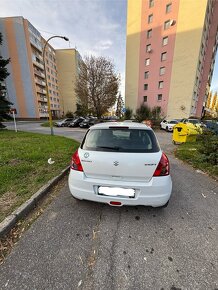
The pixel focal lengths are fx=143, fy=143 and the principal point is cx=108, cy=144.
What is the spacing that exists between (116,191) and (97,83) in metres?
23.5

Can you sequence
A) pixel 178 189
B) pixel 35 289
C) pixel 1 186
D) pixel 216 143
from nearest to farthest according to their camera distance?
pixel 35 289, pixel 1 186, pixel 178 189, pixel 216 143

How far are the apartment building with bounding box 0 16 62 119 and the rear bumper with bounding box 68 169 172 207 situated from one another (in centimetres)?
4538

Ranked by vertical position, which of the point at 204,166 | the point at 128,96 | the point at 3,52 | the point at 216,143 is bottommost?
the point at 204,166

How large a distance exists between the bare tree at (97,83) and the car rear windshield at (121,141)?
22.6 meters

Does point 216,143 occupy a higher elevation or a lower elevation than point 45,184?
higher

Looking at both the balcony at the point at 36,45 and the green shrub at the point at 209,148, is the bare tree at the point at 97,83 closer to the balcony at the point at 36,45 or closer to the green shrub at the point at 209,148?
the green shrub at the point at 209,148

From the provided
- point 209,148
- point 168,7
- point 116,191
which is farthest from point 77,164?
point 168,7

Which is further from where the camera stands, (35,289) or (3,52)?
(3,52)

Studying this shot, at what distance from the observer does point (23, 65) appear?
38969mm

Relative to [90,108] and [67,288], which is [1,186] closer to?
[67,288]

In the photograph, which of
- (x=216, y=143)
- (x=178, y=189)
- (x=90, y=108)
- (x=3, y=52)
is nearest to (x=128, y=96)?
(x=90, y=108)

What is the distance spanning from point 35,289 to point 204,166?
560 cm

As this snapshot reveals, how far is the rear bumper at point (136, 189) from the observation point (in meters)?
2.26

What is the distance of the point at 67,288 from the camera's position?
1.51m
